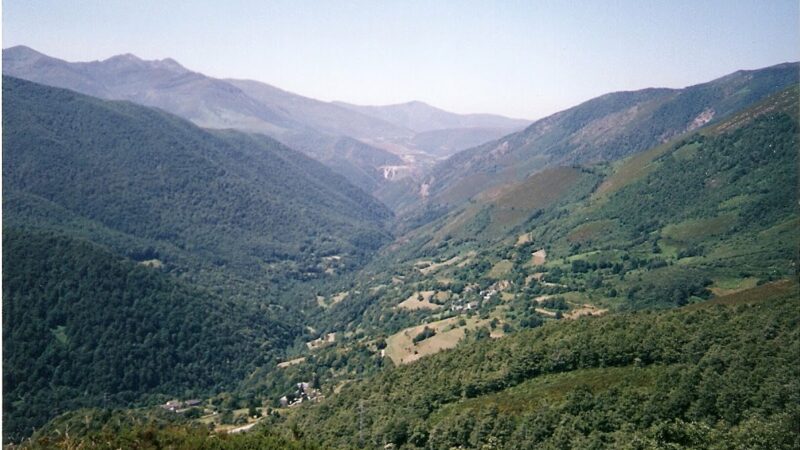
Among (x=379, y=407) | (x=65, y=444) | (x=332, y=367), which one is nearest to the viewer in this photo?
(x=65, y=444)

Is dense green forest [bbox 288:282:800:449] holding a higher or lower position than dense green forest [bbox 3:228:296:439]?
higher

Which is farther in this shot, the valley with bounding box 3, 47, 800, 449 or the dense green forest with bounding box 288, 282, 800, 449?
the valley with bounding box 3, 47, 800, 449

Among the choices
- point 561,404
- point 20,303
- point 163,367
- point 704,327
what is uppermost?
point 704,327

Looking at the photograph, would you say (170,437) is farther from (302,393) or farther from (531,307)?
(531,307)

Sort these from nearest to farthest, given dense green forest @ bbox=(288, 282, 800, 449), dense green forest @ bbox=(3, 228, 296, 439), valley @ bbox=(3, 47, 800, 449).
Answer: dense green forest @ bbox=(288, 282, 800, 449), valley @ bbox=(3, 47, 800, 449), dense green forest @ bbox=(3, 228, 296, 439)

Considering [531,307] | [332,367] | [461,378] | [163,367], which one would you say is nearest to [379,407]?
[461,378]

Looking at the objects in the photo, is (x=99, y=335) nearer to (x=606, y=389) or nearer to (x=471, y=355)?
(x=471, y=355)

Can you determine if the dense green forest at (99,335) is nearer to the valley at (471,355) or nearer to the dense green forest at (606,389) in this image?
the valley at (471,355)

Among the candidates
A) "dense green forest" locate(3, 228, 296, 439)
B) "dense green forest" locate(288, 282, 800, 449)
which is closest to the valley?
"dense green forest" locate(288, 282, 800, 449)

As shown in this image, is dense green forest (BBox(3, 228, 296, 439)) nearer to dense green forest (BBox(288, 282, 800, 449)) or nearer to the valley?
the valley

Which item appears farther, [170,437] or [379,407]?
[379,407]

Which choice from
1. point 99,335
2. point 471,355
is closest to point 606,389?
point 471,355
